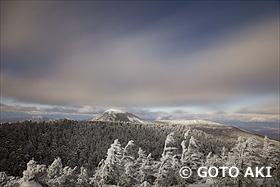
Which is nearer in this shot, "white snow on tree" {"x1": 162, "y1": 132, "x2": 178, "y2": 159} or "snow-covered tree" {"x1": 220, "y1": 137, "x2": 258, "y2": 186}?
"white snow on tree" {"x1": 162, "y1": 132, "x2": 178, "y2": 159}

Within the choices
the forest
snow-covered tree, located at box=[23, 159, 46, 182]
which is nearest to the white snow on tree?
the forest

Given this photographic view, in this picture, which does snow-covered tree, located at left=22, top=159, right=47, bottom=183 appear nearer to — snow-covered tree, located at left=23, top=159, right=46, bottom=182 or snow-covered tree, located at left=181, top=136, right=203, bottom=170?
snow-covered tree, located at left=23, top=159, right=46, bottom=182

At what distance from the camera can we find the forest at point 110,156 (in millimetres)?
17125

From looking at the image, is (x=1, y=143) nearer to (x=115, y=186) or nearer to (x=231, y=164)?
(x=115, y=186)

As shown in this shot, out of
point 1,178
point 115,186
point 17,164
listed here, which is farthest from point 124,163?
point 17,164

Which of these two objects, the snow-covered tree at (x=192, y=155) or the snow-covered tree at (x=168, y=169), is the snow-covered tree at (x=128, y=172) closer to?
the snow-covered tree at (x=168, y=169)

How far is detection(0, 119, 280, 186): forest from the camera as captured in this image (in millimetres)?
17125

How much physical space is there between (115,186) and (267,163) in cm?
3040

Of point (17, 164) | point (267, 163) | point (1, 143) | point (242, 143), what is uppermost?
point (242, 143)

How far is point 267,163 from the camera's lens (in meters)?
30.2

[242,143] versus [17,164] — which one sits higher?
[242,143]

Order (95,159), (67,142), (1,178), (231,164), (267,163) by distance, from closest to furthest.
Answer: (1,178)
(231,164)
(267,163)
(95,159)
(67,142)

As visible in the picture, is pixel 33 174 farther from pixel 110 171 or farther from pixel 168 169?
pixel 168 169

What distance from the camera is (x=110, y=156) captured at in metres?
17.5
